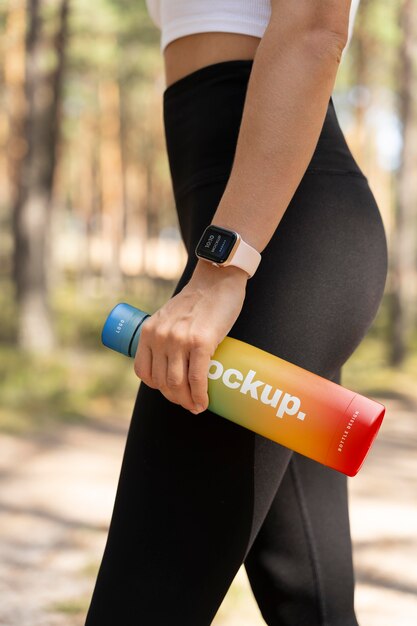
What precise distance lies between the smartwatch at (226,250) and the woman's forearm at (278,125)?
1 centimetres

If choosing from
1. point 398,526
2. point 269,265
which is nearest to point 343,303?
point 269,265

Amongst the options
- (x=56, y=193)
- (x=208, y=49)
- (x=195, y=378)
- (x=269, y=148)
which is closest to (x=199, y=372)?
(x=195, y=378)

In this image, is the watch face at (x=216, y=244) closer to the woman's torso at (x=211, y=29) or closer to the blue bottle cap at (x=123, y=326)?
the blue bottle cap at (x=123, y=326)

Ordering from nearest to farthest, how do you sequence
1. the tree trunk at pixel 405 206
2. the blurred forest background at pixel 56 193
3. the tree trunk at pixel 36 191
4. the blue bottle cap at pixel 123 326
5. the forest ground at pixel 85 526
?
the blue bottle cap at pixel 123 326, the forest ground at pixel 85 526, the blurred forest background at pixel 56 193, the tree trunk at pixel 36 191, the tree trunk at pixel 405 206

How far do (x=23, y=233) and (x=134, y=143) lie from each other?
1618cm

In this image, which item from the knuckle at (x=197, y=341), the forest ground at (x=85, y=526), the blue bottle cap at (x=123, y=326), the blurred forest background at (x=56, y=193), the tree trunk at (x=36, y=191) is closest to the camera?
the knuckle at (x=197, y=341)

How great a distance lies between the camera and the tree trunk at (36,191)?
25.9 ft

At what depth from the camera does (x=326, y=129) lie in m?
1.12

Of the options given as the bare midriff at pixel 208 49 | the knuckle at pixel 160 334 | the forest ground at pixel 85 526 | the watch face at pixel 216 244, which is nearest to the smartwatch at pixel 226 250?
the watch face at pixel 216 244

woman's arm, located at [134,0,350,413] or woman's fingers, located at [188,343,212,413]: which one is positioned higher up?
woman's arm, located at [134,0,350,413]

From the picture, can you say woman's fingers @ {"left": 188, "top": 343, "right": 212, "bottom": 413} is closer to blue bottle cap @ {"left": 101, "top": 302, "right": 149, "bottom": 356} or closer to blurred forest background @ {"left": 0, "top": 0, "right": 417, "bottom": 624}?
blue bottle cap @ {"left": 101, "top": 302, "right": 149, "bottom": 356}

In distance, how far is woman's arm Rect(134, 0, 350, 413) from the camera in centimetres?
96

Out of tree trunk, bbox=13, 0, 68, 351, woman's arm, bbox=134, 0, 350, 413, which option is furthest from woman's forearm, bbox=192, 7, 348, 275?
tree trunk, bbox=13, 0, 68, 351

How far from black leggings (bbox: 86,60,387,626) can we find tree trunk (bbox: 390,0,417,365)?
23.9 ft
